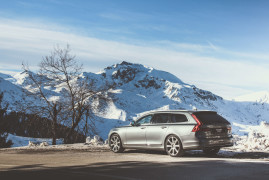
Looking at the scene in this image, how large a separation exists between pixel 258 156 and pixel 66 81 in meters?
18.2

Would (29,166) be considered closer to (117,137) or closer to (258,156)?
(117,137)

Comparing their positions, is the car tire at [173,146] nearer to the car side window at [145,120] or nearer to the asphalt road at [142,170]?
the asphalt road at [142,170]

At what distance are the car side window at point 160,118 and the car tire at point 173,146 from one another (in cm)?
69

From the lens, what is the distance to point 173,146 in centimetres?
1109

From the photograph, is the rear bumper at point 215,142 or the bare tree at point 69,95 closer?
the rear bumper at point 215,142

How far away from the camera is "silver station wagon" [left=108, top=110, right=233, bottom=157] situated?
10.6m

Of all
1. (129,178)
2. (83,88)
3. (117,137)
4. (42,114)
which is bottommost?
(129,178)

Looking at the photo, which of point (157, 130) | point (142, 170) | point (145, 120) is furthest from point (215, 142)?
point (142, 170)

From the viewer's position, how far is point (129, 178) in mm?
7352

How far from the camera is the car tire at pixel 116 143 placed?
1291 cm

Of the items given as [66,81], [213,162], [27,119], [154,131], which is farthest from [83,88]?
[213,162]

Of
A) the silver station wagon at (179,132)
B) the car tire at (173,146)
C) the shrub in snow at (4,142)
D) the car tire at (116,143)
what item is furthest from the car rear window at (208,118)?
the shrub in snow at (4,142)

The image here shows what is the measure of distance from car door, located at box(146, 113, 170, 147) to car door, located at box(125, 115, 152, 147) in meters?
0.21

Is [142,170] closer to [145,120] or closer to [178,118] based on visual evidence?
[178,118]
